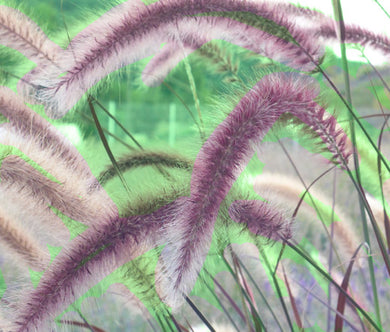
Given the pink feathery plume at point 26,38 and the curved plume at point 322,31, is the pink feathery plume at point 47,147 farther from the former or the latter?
the curved plume at point 322,31

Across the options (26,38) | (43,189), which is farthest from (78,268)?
(26,38)

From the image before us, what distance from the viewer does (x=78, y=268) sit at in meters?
0.37

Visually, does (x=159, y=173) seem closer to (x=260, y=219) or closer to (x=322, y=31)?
(x=260, y=219)

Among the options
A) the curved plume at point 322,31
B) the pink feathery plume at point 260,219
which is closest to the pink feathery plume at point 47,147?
the pink feathery plume at point 260,219

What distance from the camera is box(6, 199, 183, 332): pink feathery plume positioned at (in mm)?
363

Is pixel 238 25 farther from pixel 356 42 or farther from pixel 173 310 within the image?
pixel 173 310

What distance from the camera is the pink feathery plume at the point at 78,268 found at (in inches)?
14.3

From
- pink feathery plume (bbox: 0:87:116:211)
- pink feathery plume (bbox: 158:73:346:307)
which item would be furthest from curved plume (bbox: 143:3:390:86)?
pink feathery plume (bbox: 0:87:116:211)

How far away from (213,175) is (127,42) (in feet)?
0.70

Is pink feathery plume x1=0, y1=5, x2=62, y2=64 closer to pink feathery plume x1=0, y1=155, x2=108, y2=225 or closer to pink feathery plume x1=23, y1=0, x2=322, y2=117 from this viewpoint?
pink feathery plume x1=23, y1=0, x2=322, y2=117

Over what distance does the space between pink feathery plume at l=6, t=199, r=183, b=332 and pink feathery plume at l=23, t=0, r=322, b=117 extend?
6.8 inches

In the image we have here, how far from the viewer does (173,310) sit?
1.27 ft

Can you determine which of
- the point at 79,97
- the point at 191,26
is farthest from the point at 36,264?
the point at 191,26

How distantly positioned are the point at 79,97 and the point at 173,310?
0.24 meters
